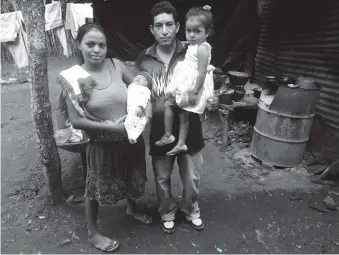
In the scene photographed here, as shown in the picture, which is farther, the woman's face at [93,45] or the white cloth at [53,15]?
the white cloth at [53,15]

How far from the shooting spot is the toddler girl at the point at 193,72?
2.36m

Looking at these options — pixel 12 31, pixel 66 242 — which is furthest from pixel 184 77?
pixel 12 31

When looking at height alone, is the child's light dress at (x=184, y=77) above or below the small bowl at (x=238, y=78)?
above

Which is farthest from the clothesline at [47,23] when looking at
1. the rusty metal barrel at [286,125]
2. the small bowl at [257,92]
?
the rusty metal barrel at [286,125]

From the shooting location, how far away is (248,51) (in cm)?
743

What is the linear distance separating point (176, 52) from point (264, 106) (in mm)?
2840

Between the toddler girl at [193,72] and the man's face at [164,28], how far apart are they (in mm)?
151

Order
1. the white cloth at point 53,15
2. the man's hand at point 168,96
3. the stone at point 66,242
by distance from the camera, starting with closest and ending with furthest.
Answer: the man's hand at point 168,96, the stone at point 66,242, the white cloth at point 53,15

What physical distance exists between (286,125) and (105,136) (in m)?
3.44

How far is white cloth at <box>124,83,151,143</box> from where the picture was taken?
2182 mm

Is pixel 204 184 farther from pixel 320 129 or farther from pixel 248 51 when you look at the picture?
pixel 248 51

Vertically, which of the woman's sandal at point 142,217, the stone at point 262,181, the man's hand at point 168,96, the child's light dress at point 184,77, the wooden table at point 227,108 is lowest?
the stone at point 262,181

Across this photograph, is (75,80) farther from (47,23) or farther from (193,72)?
(47,23)

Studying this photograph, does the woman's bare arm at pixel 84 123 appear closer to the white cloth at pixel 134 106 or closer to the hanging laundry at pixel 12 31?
the white cloth at pixel 134 106
